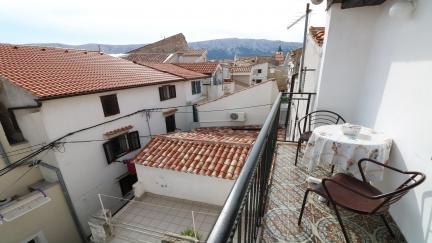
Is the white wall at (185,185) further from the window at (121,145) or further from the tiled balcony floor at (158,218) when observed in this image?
the window at (121,145)

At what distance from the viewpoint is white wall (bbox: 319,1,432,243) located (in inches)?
64.4

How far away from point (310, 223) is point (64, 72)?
9605mm

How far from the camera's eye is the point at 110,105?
317 inches

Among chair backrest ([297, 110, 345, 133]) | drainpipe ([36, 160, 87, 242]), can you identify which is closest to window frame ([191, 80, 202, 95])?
drainpipe ([36, 160, 87, 242])

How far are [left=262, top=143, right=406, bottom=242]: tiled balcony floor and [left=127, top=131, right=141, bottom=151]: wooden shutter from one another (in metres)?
7.74

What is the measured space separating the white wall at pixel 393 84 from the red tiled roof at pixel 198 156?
2.89m

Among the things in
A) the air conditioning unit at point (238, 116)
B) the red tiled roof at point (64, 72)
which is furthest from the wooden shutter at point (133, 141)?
the air conditioning unit at point (238, 116)

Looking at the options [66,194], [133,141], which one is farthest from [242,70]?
[66,194]

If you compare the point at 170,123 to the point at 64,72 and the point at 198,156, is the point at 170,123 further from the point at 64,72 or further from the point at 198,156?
the point at 198,156

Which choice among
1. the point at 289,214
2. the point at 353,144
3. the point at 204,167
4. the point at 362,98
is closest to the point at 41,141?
the point at 204,167

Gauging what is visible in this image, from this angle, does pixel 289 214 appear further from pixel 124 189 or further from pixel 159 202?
pixel 124 189

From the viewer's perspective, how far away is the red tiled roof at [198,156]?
5.48 metres

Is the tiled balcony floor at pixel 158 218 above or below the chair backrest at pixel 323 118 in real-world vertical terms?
below

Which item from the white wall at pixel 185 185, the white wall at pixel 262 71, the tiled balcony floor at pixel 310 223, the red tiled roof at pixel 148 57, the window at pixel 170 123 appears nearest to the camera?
the tiled balcony floor at pixel 310 223
